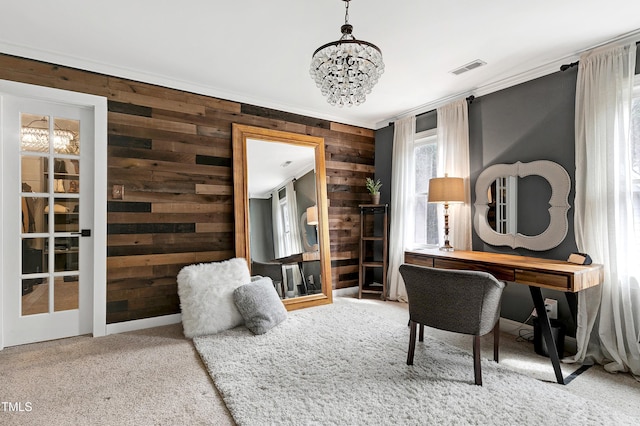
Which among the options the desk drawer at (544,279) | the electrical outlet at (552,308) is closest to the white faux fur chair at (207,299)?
the desk drawer at (544,279)

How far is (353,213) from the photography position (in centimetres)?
459

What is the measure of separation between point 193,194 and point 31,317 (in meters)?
1.68

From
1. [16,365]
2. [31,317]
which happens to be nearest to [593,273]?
[16,365]

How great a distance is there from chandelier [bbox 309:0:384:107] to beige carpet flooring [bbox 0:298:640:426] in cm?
188

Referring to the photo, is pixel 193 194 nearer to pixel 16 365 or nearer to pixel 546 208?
pixel 16 365

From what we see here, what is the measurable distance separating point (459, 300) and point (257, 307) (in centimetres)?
177

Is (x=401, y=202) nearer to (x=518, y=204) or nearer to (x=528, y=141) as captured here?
(x=518, y=204)

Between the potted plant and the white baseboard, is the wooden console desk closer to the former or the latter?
the potted plant

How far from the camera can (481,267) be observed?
8.64 ft

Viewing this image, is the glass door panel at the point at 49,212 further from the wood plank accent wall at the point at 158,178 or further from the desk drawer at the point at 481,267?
the desk drawer at the point at 481,267

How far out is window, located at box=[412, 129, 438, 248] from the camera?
13.0 feet

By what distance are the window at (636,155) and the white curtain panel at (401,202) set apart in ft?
6.72

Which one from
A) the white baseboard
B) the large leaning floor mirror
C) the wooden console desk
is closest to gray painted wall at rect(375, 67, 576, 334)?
the wooden console desk

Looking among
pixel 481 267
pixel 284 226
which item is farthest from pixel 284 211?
pixel 481 267
